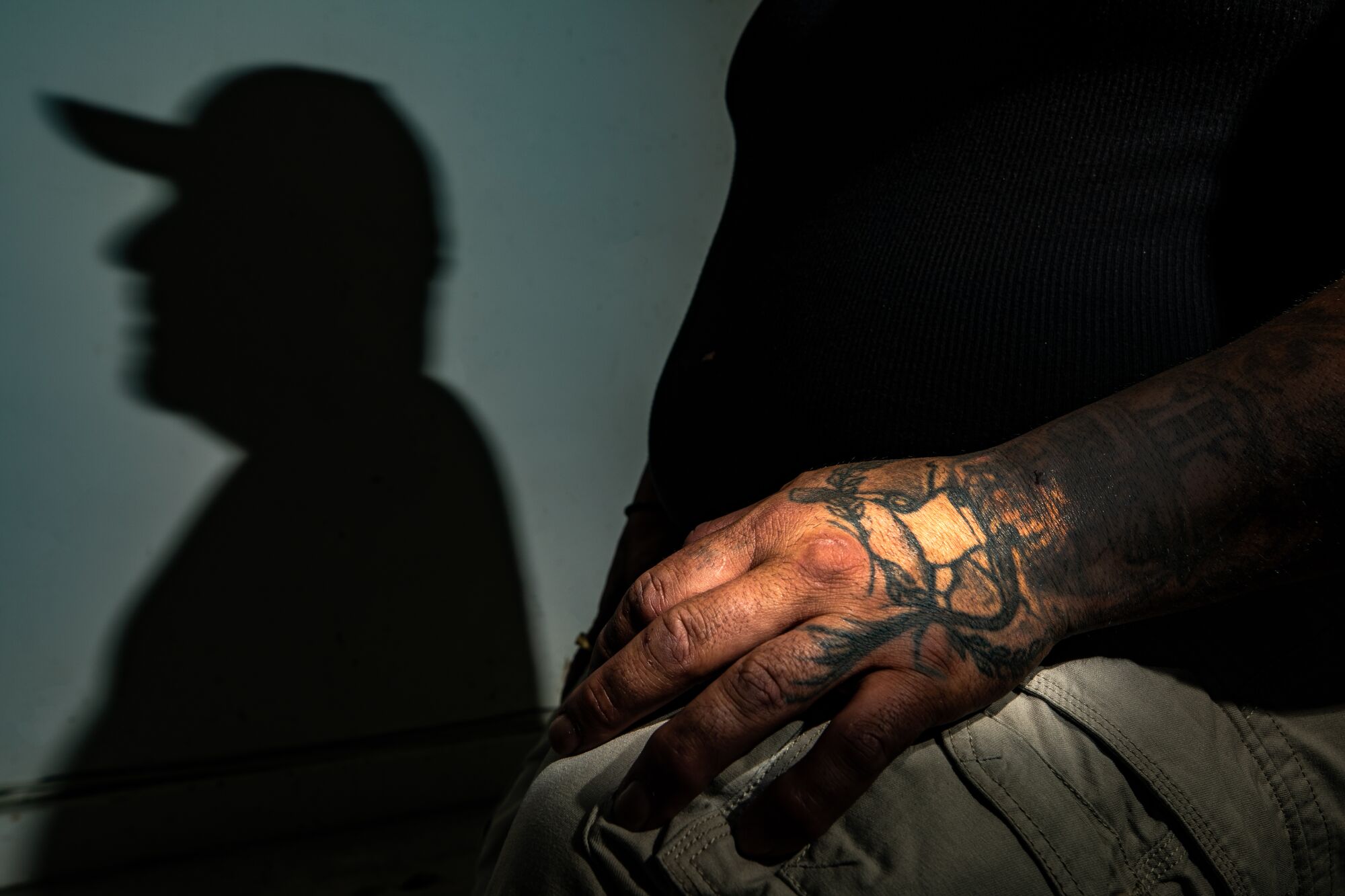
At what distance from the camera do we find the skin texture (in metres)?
0.44

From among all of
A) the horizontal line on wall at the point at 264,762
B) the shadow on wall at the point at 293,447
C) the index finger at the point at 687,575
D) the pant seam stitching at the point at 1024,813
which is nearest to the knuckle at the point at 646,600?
the index finger at the point at 687,575

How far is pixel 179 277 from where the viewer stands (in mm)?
1183

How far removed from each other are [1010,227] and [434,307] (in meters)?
1.03

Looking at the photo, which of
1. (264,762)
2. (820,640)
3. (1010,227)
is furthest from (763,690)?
(264,762)

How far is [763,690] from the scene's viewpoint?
1.43 ft

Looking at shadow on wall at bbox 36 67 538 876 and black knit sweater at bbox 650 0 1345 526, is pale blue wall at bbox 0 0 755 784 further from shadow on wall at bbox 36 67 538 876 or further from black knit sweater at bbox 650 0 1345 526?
black knit sweater at bbox 650 0 1345 526

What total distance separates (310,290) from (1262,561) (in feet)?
4.24

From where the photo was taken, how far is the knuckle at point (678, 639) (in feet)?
1.48

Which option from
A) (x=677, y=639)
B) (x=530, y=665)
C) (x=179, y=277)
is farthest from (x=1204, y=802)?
(x=179, y=277)

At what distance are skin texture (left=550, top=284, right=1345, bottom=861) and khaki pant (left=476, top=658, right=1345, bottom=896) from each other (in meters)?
0.03

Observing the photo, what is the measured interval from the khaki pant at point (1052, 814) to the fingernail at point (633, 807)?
0.7 inches

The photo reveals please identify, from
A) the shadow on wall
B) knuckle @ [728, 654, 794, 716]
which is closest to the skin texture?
knuckle @ [728, 654, 794, 716]

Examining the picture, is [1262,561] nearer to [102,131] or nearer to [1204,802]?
[1204,802]

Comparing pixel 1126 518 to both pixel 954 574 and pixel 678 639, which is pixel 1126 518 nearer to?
pixel 954 574
